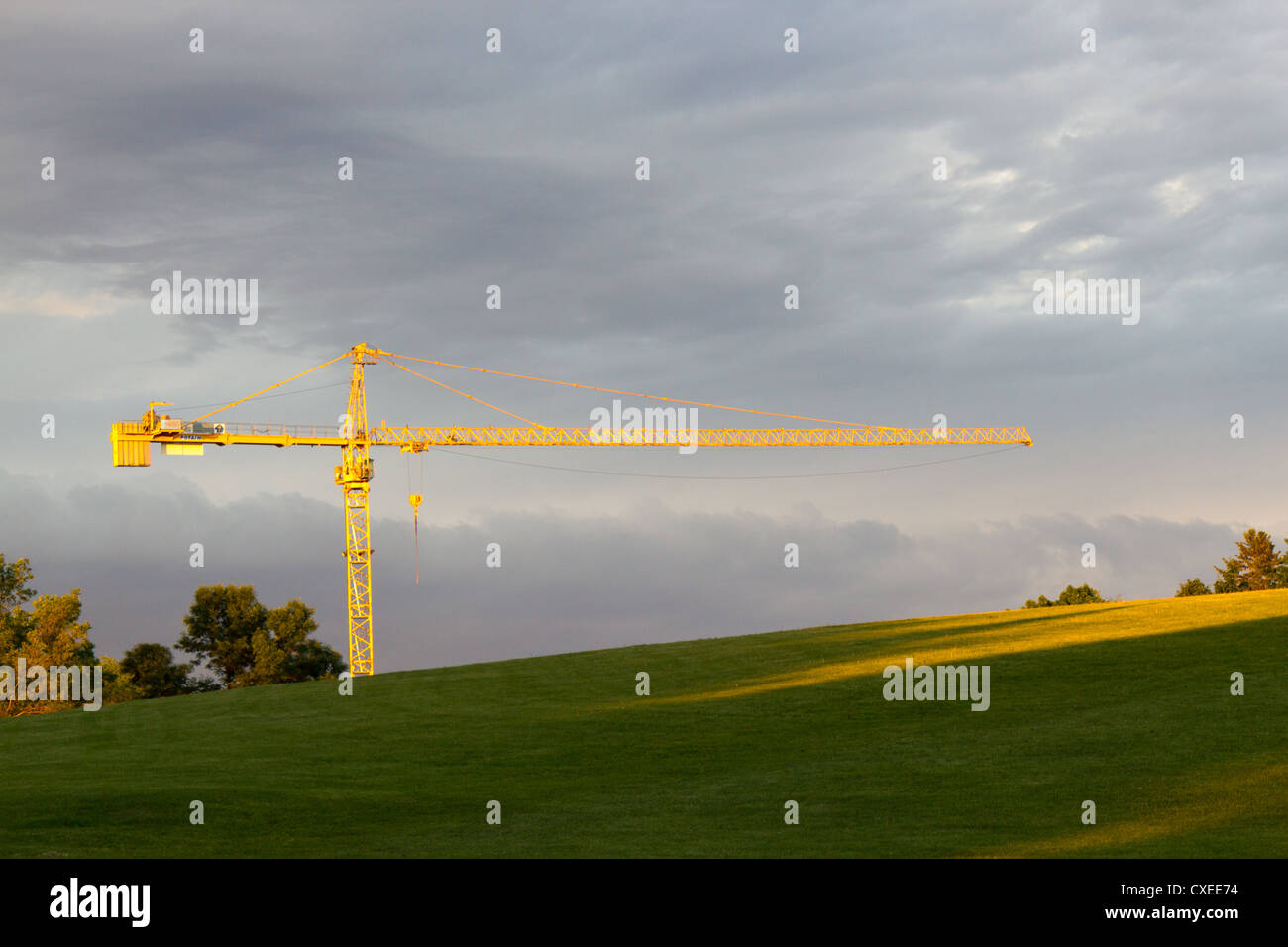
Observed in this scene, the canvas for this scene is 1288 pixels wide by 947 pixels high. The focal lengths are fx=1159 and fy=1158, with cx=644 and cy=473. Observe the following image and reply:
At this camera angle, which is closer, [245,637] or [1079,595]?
[245,637]

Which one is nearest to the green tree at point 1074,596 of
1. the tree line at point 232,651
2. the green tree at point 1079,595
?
the green tree at point 1079,595

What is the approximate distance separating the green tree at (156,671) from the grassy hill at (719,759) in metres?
41.0

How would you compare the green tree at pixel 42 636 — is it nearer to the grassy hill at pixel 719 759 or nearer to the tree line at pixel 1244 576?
the grassy hill at pixel 719 759

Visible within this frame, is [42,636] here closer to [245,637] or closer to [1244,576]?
[245,637]

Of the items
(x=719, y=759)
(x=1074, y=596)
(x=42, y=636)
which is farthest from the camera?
(x=1074, y=596)

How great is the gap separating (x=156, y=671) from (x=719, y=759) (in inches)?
2612

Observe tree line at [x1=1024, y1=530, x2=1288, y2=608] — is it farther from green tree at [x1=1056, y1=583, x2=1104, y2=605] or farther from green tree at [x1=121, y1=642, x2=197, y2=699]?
green tree at [x1=121, y1=642, x2=197, y2=699]

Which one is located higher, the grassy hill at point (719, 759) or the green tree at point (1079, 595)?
the green tree at point (1079, 595)

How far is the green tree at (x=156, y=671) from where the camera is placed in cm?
8312

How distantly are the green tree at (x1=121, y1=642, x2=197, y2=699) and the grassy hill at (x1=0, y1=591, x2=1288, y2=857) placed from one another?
1614 inches

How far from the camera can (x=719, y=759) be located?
1149 inches

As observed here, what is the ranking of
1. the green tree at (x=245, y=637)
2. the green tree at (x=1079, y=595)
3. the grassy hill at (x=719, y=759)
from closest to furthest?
the grassy hill at (x=719, y=759)
the green tree at (x=245, y=637)
the green tree at (x=1079, y=595)

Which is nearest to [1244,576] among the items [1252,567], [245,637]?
[1252,567]

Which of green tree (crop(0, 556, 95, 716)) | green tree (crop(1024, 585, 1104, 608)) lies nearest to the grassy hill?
green tree (crop(0, 556, 95, 716))
